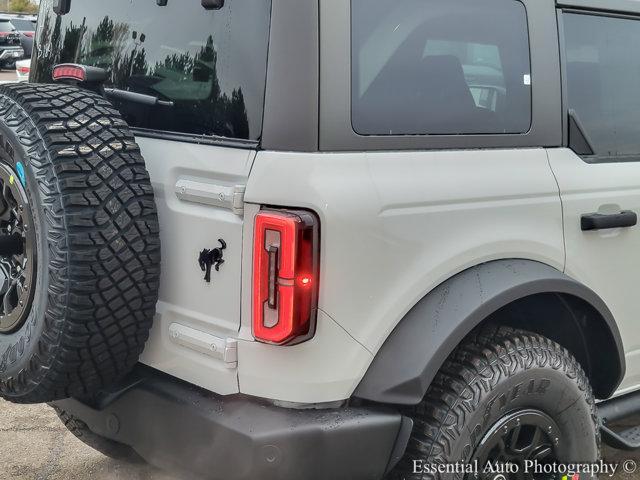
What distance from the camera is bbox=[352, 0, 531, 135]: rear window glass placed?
6.82 feet

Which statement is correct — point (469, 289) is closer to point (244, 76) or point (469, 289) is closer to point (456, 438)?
point (456, 438)

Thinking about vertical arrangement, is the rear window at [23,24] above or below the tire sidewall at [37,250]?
above

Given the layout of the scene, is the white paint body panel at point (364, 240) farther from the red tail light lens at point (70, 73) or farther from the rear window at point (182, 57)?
the red tail light lens at point (70, 73)

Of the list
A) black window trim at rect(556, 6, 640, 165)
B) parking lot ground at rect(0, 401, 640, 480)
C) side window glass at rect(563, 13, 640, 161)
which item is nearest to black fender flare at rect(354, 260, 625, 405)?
black window trim at rect(556, 6, 640, 165)

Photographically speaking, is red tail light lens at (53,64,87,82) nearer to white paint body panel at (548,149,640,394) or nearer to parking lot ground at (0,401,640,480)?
white paint body panel at (548,149,640,394)

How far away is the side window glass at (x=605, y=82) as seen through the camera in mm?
2580

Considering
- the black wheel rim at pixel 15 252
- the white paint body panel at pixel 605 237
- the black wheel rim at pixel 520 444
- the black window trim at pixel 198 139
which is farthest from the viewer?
the white paint body panel at pixel 605 237

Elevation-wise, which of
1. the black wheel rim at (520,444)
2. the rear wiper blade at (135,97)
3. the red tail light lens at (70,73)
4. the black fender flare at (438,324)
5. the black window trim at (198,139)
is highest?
the red tail light lens at (70,73)

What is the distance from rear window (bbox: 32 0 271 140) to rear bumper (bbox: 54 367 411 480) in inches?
29.7

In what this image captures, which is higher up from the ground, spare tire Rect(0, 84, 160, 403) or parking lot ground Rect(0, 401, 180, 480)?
spare tire Rect(0, 84, 160, 403)

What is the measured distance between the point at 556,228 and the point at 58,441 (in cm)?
243

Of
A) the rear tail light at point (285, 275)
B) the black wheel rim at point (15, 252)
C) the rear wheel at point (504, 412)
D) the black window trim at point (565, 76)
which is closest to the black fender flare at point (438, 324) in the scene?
the rear wheel at point (504, 412)

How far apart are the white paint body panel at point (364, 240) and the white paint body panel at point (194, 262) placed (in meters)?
0.06

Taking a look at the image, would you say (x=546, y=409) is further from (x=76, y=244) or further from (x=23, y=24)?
(x=23, y=24)
